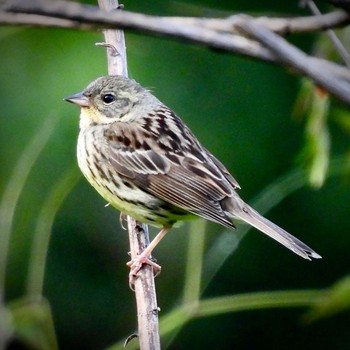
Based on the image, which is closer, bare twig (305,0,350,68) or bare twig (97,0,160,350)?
bare twig (305,0,350,68)

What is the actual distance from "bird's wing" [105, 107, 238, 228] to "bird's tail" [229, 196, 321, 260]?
0.31 ft

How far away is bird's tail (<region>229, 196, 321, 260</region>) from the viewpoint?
9.67 ft

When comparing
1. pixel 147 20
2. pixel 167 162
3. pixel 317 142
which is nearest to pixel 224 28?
pixel 147 20

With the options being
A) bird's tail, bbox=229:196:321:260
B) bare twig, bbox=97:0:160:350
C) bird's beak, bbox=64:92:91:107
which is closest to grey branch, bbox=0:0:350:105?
bare twig, bbox=97:0:160:350

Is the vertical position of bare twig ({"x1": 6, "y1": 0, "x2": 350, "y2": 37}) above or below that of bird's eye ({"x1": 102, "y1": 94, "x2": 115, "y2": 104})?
below

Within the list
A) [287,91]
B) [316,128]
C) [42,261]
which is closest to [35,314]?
[42,261]

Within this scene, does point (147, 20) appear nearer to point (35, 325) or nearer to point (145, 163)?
point (35, 325)

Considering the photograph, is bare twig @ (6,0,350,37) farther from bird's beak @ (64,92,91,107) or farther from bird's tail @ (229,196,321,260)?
bird's beak @ (64,92,91,107)

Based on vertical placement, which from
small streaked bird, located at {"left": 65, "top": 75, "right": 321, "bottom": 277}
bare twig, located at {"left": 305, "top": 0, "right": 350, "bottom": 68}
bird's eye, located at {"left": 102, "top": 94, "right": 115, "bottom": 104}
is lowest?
bare twig, located at {"left": 305, "top": 0, "right": 350, "bottom": 68}

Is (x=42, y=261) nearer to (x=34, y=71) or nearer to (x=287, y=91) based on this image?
(x=34, y=71)

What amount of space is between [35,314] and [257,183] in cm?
194

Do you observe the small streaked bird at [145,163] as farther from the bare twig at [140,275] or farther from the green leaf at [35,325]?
the green leaf at [35,325]

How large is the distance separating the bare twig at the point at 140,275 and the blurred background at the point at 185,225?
477 mm

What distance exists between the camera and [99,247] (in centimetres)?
479
